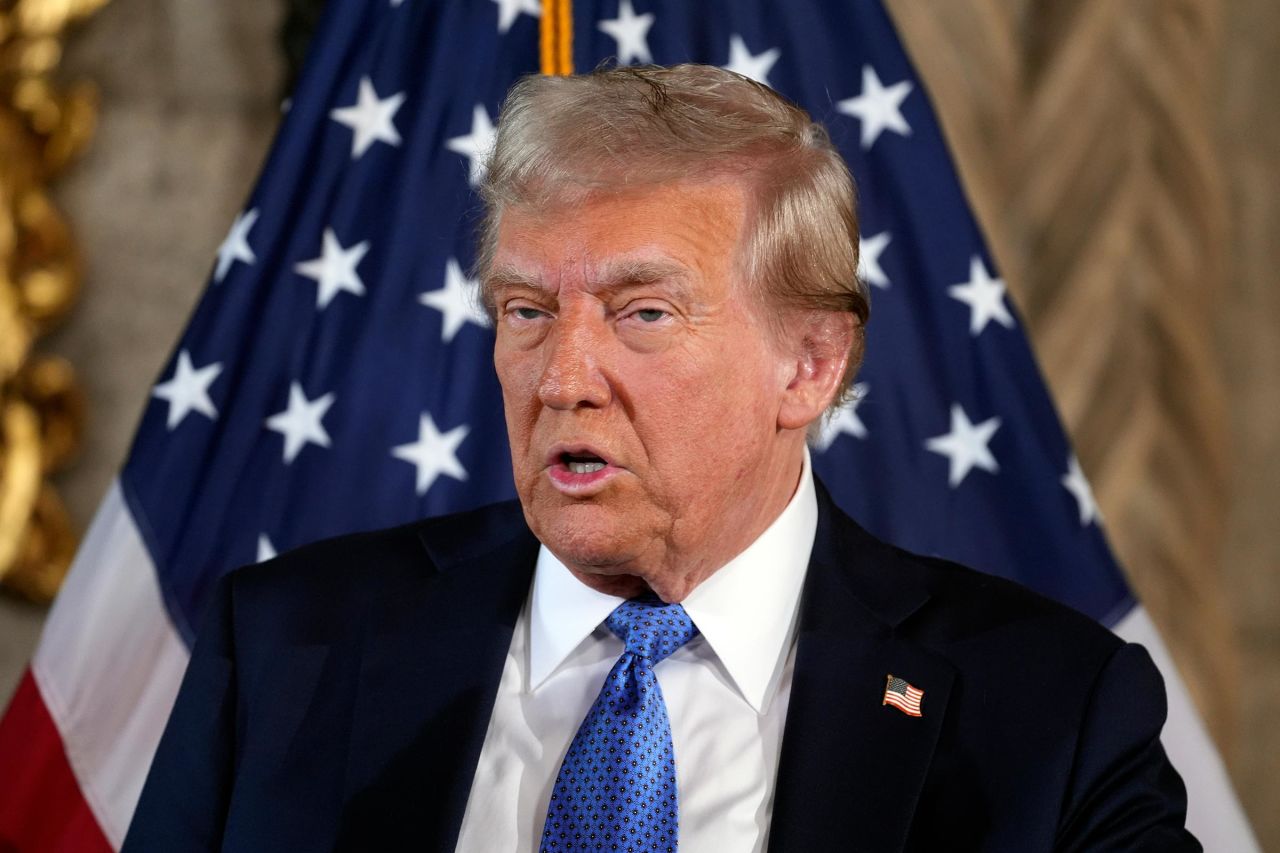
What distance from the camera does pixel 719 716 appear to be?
1775mm

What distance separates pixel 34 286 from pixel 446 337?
76 cm

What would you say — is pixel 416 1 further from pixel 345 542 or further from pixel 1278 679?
pixel 1278 679

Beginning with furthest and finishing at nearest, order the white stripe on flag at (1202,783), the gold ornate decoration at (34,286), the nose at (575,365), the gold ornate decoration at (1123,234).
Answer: the gold ornate decoration at (1123,234) < the gold ornate decoration at (34,286) < the white stripe on flag at (1202,783) < the nose at (575,365)

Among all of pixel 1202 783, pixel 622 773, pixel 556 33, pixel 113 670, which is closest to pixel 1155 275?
pixel 1202 783

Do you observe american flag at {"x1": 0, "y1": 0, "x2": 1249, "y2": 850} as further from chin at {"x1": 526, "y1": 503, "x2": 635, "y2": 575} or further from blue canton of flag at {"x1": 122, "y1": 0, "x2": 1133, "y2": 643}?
chin at {"x1": 526, "y1": 503, "x2": 635, "y2": 575}

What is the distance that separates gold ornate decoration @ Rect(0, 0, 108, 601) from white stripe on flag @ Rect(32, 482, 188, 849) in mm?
252

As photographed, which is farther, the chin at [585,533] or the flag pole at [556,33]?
the flag pole at [556,33]

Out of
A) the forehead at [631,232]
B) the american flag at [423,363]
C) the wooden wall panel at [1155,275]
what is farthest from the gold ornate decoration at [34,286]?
the wooden wall panel at [1155,275]

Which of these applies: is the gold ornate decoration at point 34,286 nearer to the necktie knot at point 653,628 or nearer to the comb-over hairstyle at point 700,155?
the comb-over hairstyle at point 700,155

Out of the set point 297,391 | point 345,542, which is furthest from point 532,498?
point 297,391

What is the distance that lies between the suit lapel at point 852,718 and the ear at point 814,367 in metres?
0.18

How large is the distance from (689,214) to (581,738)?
1.97 feet

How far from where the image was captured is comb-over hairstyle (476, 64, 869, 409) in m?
1.72

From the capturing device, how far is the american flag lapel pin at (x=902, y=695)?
1.75m
